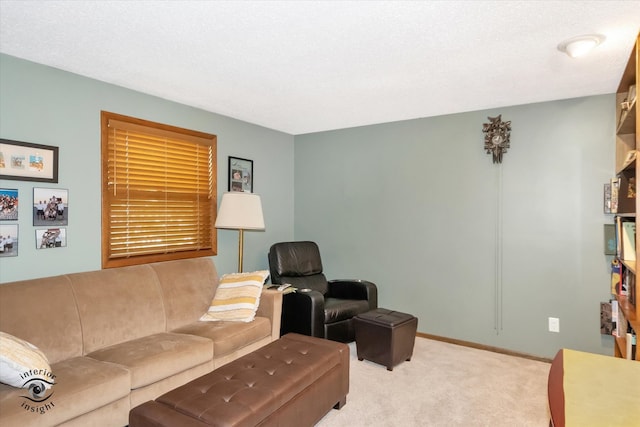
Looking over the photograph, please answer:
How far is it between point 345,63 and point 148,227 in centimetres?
224

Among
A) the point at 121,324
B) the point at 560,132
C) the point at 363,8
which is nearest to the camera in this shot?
the point at 363,8

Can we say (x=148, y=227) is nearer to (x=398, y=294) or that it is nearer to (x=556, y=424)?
(x=398, y=294)

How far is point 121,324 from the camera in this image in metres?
2.74

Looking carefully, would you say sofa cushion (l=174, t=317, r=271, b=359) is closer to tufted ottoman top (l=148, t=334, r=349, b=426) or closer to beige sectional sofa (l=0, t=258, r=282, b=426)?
beige sectional sofa (l=0, t=258, r=282, b=426)

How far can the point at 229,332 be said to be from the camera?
115 inches

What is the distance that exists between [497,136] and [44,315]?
399 cm

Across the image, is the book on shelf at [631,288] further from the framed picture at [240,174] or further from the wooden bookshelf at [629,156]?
the framed picture at [240,174]

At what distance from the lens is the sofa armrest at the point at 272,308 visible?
3.38 m

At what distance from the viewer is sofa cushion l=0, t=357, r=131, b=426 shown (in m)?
1.76

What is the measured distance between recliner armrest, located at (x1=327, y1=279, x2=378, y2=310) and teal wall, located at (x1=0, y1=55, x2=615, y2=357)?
358 mm

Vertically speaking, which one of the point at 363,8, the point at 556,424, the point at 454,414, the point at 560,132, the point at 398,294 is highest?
the point at 363,8

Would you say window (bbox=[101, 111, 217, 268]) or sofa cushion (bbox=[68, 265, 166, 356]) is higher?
window (bbox=[101, 111, 217, 268])

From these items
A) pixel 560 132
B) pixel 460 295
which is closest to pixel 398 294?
pixel 460 295

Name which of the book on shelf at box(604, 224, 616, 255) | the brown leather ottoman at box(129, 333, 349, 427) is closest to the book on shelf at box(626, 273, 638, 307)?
the book on shelf at box(604, 224, 616, 255)
